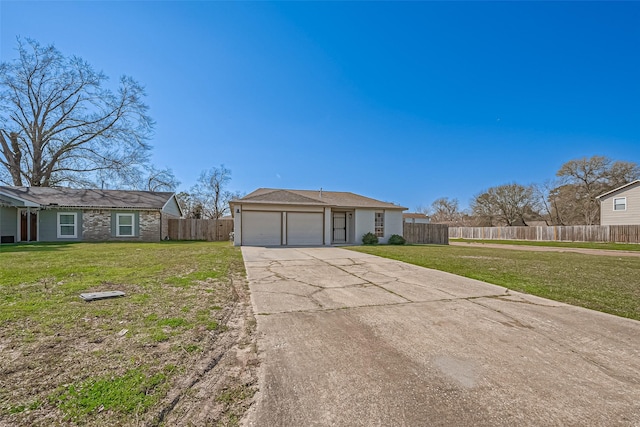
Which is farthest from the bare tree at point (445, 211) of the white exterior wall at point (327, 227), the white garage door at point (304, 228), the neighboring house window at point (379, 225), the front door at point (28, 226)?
the front door at point (28, 226)

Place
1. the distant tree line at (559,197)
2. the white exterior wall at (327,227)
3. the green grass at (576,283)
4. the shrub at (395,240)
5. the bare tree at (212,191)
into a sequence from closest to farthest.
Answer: the green grass at (576,283), the white exterior wall at (327,227), the shrub at (395,240), the distant tree line at (559,197), the bare tree at (212,191)

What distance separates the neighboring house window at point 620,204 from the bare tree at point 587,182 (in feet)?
33.8

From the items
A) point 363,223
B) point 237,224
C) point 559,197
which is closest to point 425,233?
point 363,223

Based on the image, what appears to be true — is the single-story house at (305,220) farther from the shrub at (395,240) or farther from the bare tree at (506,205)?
the bare tree at (506,205)

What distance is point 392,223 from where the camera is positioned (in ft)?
58.1

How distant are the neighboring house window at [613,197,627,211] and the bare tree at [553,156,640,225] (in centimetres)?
1032

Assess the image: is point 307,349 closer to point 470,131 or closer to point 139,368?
point 139,368

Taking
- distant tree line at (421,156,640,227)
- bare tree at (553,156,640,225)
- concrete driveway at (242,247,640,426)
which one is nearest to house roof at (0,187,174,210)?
concrete driveway at (242,247,640,426)

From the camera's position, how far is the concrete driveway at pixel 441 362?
176cm

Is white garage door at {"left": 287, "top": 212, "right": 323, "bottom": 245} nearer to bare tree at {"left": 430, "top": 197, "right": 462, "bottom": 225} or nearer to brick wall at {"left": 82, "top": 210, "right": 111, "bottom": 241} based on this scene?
brick wall at {"left": 82, "top": 210, "right": 111, "bottom": 241}

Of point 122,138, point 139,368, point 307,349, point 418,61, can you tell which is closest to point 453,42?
point 418,61

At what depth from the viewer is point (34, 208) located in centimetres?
1588

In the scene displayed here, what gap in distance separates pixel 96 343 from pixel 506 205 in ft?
148

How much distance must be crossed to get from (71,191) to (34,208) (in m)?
3.12
